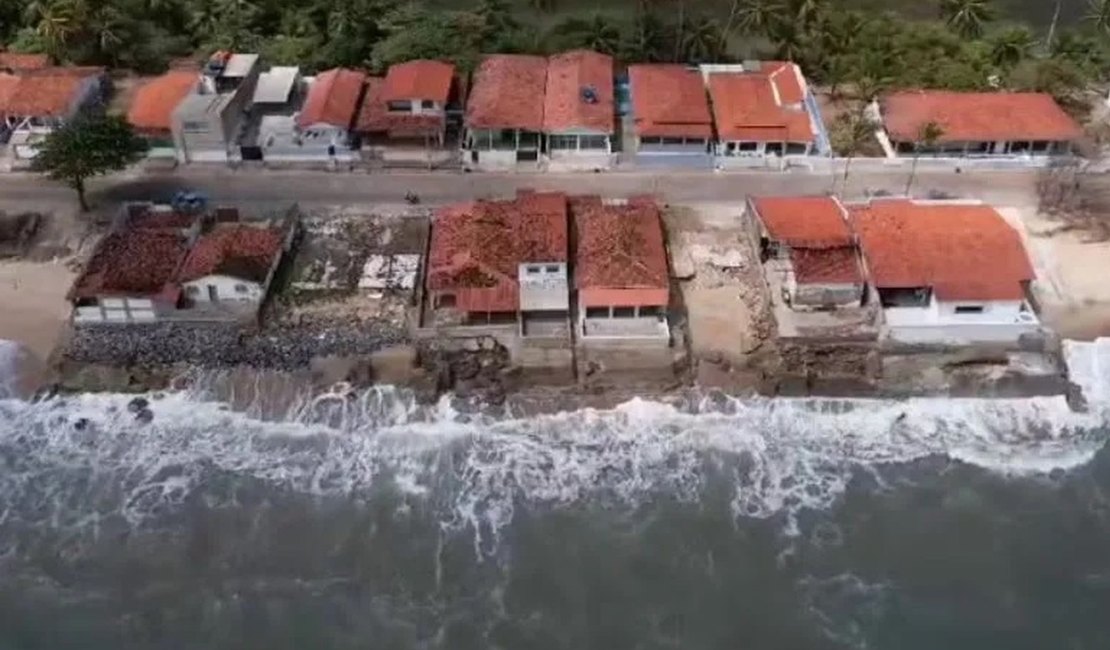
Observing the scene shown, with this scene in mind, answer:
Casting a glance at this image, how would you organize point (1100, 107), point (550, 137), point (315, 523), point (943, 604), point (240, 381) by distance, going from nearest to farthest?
point (943, 604) → point (315, 523) → point (240, 381) → point (550, 137) → point (1100, 107)

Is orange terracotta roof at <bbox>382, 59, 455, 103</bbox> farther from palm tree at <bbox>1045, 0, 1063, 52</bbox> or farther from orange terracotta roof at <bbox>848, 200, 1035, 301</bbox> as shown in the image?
palm tree at <bbox>1045, 0, 1063, 52</bbox>

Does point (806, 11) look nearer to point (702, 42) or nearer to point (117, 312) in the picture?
point (702, 42)

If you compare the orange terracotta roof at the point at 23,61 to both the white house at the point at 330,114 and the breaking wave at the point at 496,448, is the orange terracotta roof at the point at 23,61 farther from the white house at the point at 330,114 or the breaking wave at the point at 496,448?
the breaking wave at the point at 496,448

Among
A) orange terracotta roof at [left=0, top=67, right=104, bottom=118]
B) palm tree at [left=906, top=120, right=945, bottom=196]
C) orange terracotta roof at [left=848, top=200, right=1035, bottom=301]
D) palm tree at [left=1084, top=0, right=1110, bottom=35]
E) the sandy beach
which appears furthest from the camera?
palm tree at [left=1084, top=0, right=1110, bottom=35]

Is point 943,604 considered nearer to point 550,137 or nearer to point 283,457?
point 283,457

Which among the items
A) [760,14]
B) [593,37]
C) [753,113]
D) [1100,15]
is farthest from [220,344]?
[1100,15]

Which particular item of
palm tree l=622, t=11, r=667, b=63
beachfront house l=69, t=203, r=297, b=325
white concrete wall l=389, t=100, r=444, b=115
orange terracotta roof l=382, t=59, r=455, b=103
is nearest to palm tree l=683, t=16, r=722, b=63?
palm tree l=622, t=11, r=667, b=63

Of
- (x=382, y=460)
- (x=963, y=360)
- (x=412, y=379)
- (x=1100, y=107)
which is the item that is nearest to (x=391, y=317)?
(x=412, y=379)
